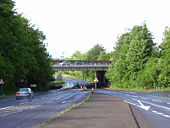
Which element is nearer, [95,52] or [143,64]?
[143,64]

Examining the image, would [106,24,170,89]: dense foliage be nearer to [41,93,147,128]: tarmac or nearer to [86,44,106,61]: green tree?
[41,93,147,128]: tarmac

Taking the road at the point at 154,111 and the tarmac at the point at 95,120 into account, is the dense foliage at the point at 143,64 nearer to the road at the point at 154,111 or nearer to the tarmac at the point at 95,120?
the road at the point at 154,111

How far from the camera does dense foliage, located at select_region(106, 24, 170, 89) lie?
5369 centimetres

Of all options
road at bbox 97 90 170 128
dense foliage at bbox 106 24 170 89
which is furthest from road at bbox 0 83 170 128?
dense foliage at bbox 106 24 170 89

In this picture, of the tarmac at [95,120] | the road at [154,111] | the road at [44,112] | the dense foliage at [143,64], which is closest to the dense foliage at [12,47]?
the road at [44,112]

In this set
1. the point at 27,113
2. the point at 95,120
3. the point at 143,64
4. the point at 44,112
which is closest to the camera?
the point at 95,120

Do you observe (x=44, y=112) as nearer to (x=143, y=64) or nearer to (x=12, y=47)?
(x=12, y=47)

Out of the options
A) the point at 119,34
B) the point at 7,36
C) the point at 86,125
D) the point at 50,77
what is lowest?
the point at 86,125

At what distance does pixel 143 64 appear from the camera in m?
65.3

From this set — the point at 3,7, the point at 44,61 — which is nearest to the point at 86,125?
the point at 3,7

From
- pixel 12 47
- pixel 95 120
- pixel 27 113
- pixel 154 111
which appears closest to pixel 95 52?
pixel 12 47

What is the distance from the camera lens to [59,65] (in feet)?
279

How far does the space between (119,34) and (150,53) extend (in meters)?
30.6

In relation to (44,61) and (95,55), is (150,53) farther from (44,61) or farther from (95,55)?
(95,55)
